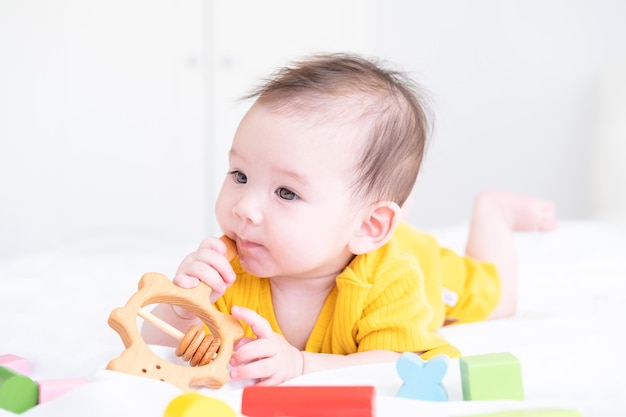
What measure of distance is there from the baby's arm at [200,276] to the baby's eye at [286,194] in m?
0.09

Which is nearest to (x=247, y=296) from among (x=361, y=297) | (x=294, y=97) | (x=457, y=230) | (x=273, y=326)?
(x=273, y=326)

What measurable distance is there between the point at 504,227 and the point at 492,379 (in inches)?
32.4

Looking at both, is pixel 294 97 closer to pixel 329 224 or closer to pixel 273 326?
pixel 329 224

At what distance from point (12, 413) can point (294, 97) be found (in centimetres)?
48

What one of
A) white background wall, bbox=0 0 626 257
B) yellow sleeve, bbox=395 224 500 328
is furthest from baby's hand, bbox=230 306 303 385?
white background wall, bbox=0 0 626 257

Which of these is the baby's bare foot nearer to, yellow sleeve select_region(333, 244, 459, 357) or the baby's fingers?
yellow sleeve select_region(333, 244, 459, 357)

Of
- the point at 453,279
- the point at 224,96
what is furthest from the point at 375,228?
the point at 224,96

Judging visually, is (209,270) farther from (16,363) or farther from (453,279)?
(453,279)

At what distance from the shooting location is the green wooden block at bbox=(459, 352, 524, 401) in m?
0.75

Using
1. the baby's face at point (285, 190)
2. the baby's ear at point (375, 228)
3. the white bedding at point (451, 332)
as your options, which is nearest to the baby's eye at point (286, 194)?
the baby's face at point (285, 190)

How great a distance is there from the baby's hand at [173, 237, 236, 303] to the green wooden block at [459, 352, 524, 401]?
0.29 meters

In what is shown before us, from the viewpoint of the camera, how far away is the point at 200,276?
0.87m

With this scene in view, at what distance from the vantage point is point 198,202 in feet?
8.68

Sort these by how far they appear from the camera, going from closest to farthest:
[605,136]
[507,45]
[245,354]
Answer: [245,354] < [605,136] < [507,45]
